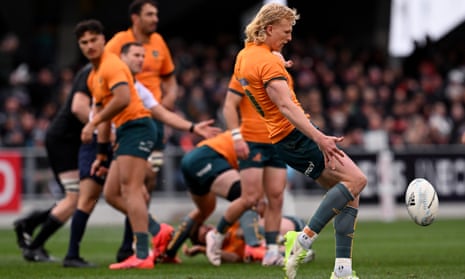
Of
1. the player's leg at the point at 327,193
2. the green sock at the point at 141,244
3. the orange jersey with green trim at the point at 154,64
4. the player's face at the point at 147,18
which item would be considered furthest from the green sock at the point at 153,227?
the player's leg at the point at 327,193

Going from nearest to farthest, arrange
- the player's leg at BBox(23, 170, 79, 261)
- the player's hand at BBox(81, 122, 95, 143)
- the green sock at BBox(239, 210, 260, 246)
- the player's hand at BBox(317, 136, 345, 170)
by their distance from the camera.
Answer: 1. the player's hand at BBox(317, 136, 345, 170)
2. the player's hand at BBox(81, 122, 95, 143)
3. the green sock at BBox(239, 210, 260, 246)
4. the player's leg at BBox(23, 170, 79, 261)

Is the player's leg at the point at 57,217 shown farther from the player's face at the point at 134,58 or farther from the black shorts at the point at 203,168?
the player's face at the point at 134,58

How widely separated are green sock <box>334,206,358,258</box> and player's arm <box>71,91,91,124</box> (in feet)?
12.4

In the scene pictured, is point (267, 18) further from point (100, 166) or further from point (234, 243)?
point (234, 243)

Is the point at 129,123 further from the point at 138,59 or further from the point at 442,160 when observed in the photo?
the point at 442,160

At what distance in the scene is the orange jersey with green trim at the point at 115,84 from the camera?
400 inches

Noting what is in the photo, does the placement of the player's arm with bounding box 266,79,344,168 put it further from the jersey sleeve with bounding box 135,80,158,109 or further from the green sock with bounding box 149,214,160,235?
the green sock with bounding box 149,214,160,235

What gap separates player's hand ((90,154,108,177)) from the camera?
414 inches

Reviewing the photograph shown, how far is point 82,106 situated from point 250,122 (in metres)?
1.85

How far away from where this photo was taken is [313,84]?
25453mm

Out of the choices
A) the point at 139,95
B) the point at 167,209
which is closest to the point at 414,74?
the point at 167,209

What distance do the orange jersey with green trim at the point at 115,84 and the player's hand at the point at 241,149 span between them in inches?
37.1

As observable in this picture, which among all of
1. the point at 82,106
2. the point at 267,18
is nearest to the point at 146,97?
the point at 82,106

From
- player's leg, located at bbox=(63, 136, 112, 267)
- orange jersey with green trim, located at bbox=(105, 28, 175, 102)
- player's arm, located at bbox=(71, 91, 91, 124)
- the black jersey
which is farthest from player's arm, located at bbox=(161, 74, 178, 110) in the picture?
player's leg, located at bbox=(63, 136, 112, 267)
